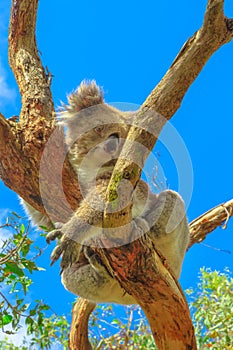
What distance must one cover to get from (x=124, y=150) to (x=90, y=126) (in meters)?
1.83

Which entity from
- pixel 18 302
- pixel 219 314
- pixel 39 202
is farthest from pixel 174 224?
pixel 219 314

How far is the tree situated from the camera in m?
2.69

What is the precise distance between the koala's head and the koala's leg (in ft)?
2.02

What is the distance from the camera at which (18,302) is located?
146 inches

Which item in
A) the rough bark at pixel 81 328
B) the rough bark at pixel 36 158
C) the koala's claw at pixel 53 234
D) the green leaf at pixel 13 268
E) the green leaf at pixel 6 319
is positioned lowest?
the green leaf at pixel 6 319

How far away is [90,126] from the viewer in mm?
4375

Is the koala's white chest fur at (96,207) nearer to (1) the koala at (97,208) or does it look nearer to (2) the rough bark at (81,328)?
(1) the koala at (97,208)

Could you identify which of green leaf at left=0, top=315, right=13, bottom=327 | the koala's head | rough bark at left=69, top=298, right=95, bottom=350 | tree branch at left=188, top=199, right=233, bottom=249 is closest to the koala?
the koala's head

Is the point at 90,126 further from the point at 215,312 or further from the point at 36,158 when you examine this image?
the point at 215,312

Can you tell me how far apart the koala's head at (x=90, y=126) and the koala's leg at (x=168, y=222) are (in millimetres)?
617

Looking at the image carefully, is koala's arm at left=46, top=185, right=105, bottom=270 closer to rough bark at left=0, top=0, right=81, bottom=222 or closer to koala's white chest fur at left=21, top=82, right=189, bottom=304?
koala's white chest fur at left=21, top=82, right=189, bottom=304

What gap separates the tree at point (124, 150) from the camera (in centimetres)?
269

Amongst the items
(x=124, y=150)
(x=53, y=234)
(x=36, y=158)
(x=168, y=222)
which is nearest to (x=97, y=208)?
(x=53, y=234)

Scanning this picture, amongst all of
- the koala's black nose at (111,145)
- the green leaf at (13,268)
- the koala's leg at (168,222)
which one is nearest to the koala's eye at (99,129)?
the koala's black nose at (111,145)
